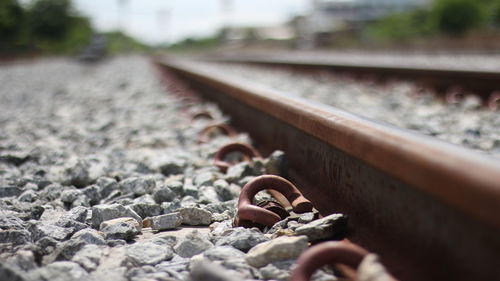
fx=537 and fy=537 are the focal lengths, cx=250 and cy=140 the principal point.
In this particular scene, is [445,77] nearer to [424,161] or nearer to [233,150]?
[233,150]

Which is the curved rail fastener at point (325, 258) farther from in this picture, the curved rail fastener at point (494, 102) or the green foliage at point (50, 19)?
the green foliage at point (50, 19)

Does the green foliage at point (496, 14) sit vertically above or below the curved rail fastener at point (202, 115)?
above

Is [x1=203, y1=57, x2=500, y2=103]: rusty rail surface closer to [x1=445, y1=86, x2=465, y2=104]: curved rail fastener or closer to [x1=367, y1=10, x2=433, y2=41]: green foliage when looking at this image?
[x1=445, y1=86, x2=465, y2=104]: curved rail fastener

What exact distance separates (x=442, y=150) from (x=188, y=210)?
1.21 m

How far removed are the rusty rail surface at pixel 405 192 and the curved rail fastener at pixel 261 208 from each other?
10 centimetres

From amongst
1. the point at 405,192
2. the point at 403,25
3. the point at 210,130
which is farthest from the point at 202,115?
the point at 403,25

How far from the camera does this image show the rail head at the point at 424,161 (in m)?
1.04

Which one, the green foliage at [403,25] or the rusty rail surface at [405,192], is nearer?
the rusty rail surface at [405,192]

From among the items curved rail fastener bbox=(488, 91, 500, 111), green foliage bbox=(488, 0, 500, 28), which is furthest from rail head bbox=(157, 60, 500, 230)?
green foliage bbox=(488, 0, 500, 28)

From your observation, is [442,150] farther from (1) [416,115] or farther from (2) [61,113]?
(2) [61,113]

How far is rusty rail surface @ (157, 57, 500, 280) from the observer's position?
42.9 inches

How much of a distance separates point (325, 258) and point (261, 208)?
0.59 m

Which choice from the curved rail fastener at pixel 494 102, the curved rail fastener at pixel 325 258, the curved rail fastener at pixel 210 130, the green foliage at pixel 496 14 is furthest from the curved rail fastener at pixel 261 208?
the green foliage at pixel 496 14

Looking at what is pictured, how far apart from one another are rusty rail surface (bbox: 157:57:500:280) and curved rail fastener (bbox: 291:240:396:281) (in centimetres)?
10
